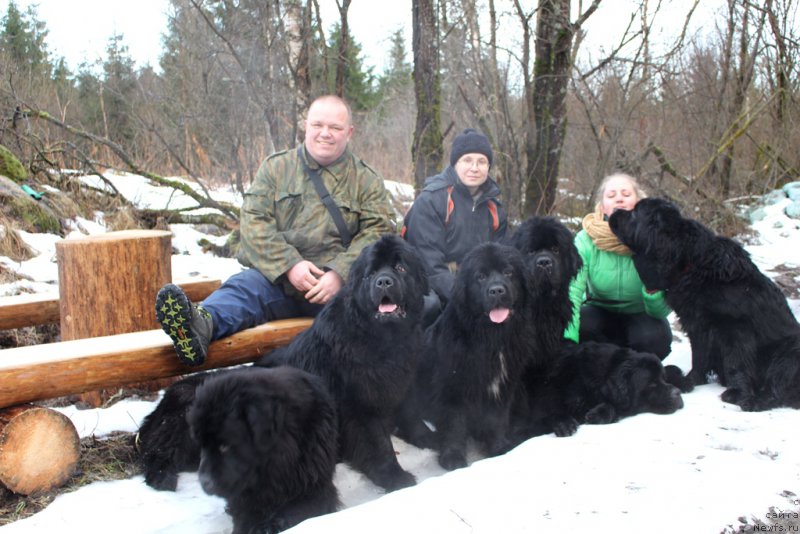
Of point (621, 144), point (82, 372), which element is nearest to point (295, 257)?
point (82, 372)

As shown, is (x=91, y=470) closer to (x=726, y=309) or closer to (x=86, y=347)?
(x=86, y=347)

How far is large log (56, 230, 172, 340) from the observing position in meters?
3.86

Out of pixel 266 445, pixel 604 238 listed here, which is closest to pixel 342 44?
pixel 604 238

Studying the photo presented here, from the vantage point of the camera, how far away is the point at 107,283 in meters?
3.92

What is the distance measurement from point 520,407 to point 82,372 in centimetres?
242

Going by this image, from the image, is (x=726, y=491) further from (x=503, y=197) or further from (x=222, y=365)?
(x=503, y=197)

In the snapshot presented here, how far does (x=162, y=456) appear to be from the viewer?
3105mm

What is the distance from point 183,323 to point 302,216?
1.25 m

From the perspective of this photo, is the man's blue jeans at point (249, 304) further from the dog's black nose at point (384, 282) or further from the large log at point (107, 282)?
the dog's black nose at point (384, 282)

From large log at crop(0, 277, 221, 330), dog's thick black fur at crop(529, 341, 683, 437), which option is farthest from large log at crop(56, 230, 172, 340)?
dog's thick black fur at crop(529, 341, 683, 437)

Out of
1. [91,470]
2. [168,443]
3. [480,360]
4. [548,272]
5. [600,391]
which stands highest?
[548,272]

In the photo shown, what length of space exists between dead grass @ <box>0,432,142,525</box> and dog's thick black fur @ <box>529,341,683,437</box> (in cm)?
225

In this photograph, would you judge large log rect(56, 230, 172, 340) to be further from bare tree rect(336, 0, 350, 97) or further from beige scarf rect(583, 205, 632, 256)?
bare tree rect(336, 0, 350, 97)

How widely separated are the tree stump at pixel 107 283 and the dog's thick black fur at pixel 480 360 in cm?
200
